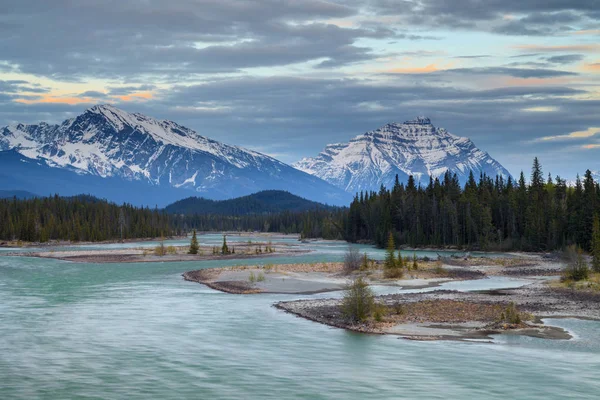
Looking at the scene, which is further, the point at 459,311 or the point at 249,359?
the point at 459,311

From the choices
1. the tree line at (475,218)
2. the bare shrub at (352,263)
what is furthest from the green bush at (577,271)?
the tree line at (475,218)

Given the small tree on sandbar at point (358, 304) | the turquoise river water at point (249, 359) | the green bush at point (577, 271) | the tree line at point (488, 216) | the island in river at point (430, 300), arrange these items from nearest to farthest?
the turquoise river water at point (249, 359) → the island in river at point (430, 300) → the small tree on sandbar at point (358, 304) → the green bush at point (577, 271) → the tree line at point (488, 216)

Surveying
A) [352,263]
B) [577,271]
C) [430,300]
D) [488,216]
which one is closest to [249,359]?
[430,300]

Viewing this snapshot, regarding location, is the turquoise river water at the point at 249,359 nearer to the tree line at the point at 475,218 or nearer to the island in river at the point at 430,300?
the island in river at the point at 430,300

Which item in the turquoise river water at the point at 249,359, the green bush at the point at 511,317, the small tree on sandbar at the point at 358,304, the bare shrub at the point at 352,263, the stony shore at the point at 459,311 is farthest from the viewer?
the bare shrub at the point at 352,263

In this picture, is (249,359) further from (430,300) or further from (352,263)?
(352,263)

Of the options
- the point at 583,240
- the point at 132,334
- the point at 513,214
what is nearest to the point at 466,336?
the point at 132,334

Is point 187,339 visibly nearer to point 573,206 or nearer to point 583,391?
point 583,391

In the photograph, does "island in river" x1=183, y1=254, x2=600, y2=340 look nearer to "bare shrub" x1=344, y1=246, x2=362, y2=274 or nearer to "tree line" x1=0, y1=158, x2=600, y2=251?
"bare shrub" x1=344, y1=246, x2=362, y2=274

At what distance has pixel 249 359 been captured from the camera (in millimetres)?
35406

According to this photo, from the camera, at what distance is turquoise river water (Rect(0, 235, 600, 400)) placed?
96.6 feet

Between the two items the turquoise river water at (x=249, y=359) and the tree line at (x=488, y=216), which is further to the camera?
the tree line at (x=488, y=216)

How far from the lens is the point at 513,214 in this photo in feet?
481

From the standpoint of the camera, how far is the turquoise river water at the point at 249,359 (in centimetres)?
2945
